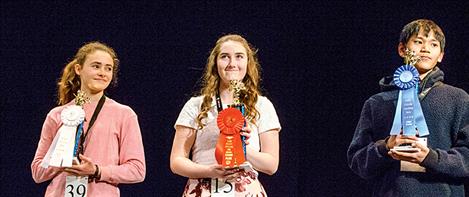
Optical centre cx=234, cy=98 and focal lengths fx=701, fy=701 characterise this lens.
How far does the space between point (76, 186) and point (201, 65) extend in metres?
1.21

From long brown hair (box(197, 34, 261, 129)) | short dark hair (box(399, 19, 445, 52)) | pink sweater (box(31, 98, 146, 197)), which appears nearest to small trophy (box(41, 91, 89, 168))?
pink sweater (box(31, 98, 146, 197))

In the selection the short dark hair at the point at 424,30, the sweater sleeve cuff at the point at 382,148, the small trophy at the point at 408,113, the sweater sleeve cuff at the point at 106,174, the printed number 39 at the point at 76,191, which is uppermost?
the short dark hair at the point at 424,30

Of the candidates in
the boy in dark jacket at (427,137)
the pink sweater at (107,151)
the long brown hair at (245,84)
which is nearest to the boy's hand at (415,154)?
the boy in dark jacket at (427,137)

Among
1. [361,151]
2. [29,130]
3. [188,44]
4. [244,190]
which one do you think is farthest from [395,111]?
[29,130]

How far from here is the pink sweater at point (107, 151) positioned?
2463 millimetres

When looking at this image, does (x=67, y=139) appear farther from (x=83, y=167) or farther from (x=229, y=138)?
(x=229, y=138)

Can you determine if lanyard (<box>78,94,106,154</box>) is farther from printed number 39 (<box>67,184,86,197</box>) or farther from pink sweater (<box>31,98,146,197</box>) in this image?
printed number 39 (<box>67,184,86,197</box>)

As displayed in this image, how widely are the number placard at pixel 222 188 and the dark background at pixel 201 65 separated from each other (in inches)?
41.2

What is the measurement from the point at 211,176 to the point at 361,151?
514 mm

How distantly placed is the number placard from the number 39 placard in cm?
44

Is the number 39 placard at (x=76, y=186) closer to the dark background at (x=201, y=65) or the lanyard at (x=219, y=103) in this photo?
the lanyard at (x=219, y=103)

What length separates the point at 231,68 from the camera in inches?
99.5

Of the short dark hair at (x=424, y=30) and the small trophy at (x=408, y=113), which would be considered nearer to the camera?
the small trophy at (x=408, y=113)

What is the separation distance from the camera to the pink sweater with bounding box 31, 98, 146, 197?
2463mm
